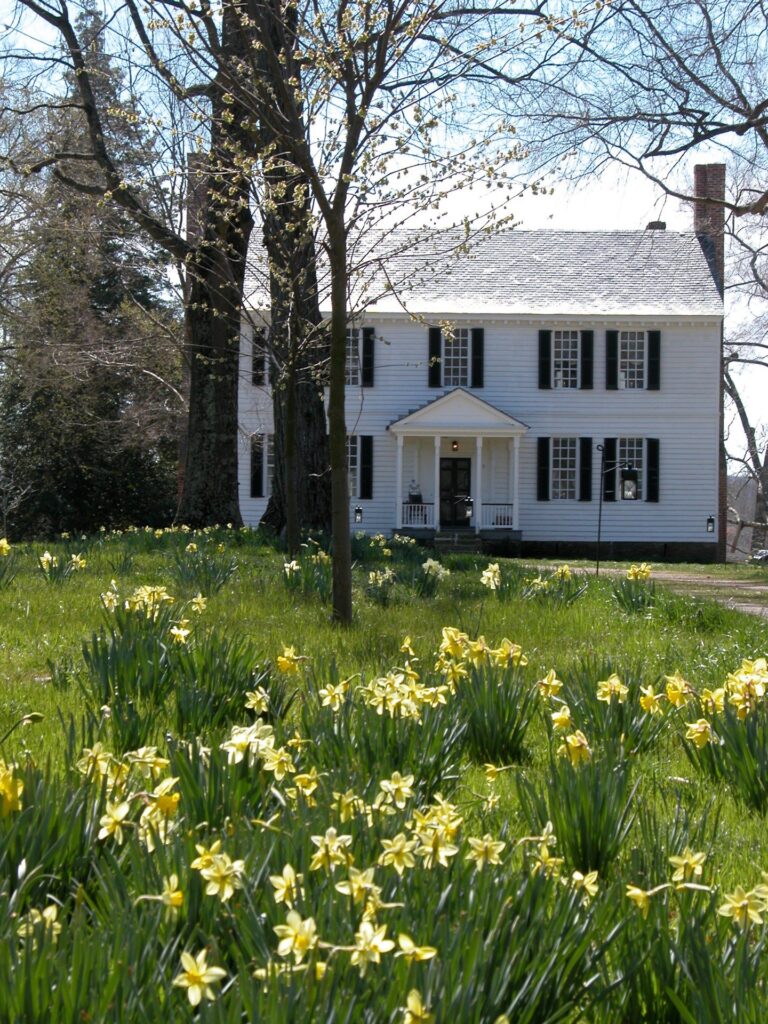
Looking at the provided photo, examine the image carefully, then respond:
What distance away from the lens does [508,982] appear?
201 centimetres

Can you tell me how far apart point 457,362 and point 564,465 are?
3879 millimetres

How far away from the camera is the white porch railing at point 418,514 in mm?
31172

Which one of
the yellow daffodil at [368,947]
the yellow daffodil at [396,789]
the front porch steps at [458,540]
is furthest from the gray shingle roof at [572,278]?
the yellow daffodil at [368,947]

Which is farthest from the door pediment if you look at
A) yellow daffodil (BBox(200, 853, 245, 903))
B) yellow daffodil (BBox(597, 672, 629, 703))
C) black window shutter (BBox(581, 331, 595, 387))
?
yellow daffodil (BBox(200, 853, 245, 903))

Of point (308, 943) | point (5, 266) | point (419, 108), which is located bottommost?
point (308, 943)

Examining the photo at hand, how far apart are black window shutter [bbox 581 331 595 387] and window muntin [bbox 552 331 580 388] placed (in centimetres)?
28

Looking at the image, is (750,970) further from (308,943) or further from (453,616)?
(453,616)

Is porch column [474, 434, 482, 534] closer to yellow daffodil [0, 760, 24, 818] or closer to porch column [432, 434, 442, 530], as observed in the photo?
porch column [432, 434, 442, 530]

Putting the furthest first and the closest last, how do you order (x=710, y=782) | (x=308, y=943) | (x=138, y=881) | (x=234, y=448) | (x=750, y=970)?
1. (x=234, y=448)
2. (x=710, y=782)
3. (x=138, y=881)
4. (x=750, y=970)
5. (x=308, y=943)

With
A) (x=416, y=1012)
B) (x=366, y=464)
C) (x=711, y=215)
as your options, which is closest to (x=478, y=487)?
(x=366, y=464)

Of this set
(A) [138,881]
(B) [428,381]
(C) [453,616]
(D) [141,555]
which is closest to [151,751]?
(A) [138,881]

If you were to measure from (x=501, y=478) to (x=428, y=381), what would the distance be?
126 inches

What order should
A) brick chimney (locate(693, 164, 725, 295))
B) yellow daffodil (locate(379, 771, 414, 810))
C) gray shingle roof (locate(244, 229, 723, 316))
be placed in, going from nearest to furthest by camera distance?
yellow daffodil (locate(379, 771, 414, 810)) → gray shingle roof (locate(244, 229, 723, 316)) → brick chimney (locate(693, 164, 725, 295))

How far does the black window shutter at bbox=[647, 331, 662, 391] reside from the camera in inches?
Result: 1257
